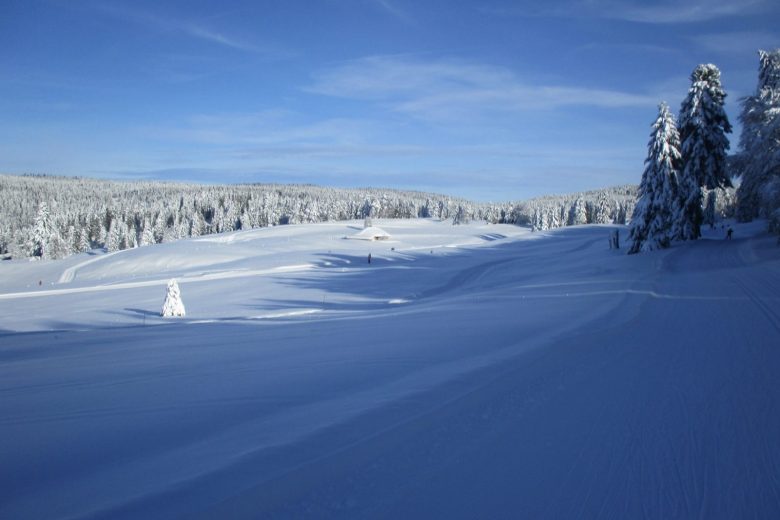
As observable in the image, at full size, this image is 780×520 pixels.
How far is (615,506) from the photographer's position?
2.86 meters

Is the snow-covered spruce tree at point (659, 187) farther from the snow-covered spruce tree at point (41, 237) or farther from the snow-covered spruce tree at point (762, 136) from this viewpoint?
the snow-covered spruce tree at point (41, 237)

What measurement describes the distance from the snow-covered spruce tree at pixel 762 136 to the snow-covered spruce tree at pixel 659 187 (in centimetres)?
329

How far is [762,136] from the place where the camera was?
72.0 ft

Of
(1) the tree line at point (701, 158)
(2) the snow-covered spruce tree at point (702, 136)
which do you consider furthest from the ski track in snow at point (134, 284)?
(2) the snow-covered spruce tree at point (702, 136)

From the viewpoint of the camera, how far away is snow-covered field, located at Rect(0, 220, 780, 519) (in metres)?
2.90

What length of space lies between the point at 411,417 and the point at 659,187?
2543 centimetres

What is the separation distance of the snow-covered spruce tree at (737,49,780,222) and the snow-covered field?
52.2 ft

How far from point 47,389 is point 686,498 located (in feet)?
20.0

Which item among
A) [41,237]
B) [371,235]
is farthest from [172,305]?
[41,237]

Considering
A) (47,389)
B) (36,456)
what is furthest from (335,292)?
(36,456)

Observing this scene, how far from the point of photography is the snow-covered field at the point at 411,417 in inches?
114

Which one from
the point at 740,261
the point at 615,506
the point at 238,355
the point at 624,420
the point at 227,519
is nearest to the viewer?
the point at 227,519

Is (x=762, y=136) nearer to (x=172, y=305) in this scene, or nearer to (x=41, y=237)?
(x=172, y=305)

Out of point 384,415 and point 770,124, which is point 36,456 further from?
point 770,124
